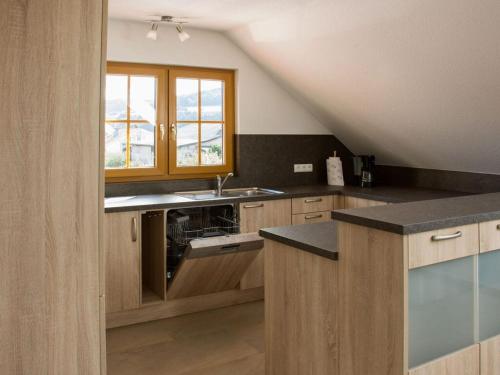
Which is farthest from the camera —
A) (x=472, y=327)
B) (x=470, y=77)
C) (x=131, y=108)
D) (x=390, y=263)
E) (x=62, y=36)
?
(x=131, y=108)

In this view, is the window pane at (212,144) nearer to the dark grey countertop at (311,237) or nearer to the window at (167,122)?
the window at (167,122)

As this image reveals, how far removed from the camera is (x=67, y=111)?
1.58 m

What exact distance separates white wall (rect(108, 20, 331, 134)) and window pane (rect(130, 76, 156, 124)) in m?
0.18

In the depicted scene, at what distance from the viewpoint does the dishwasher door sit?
143 inches

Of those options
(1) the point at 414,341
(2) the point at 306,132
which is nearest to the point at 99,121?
(1) the point at 414,341

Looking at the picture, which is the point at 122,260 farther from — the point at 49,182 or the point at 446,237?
the point at 446,237

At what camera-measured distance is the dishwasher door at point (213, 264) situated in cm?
363

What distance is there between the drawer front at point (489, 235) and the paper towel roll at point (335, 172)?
2832mm

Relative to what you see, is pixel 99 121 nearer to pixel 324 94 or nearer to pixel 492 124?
pixel 492 124

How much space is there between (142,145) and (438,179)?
8.66 ft

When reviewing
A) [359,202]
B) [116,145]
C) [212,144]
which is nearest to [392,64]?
[359,202]

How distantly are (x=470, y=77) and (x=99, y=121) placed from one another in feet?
8.48

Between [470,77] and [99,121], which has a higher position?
[470,77]

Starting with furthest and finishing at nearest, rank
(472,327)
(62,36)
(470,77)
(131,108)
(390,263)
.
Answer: (131,108), (470,77), (472,327), (390,263), (62,36)
